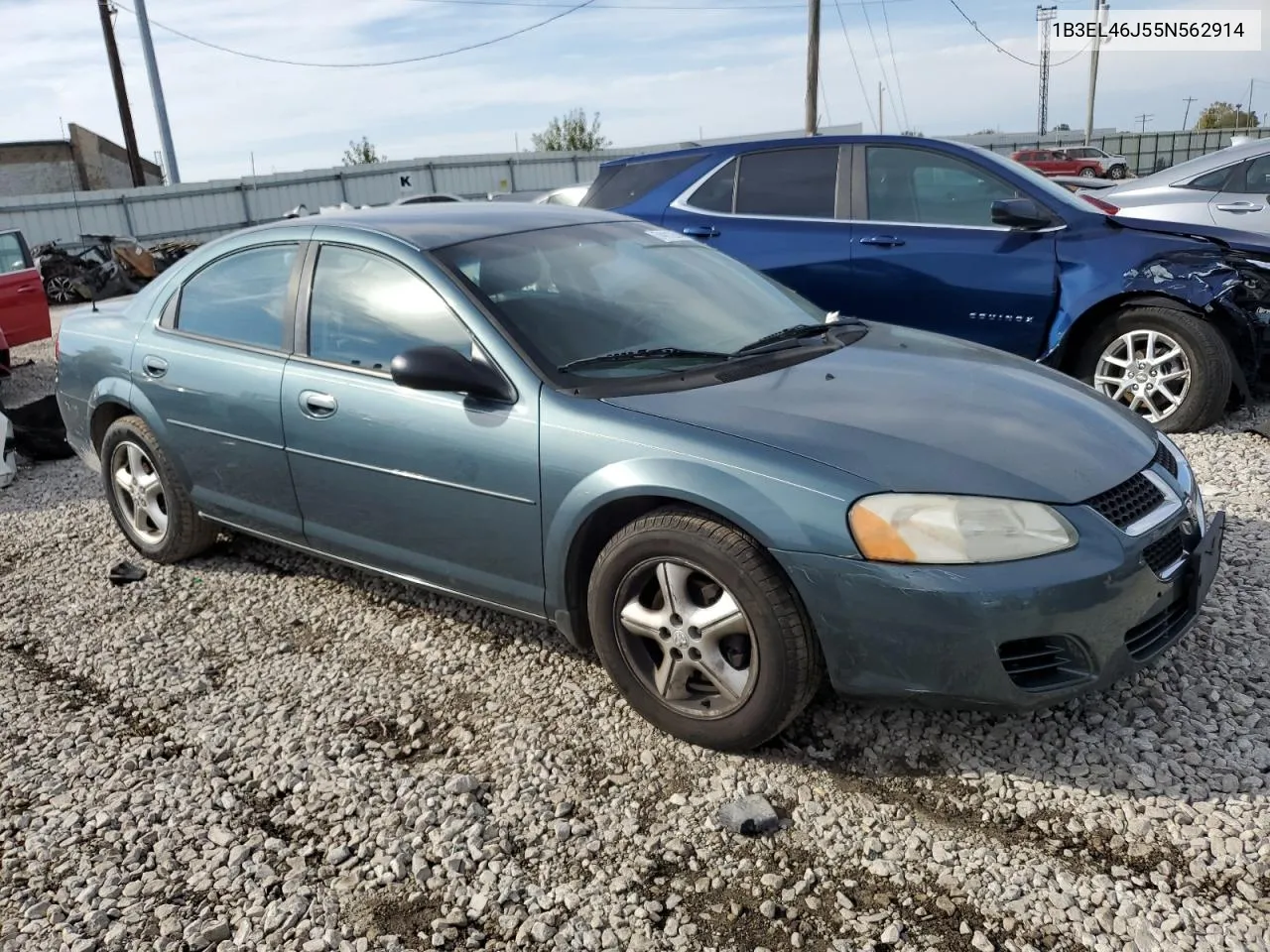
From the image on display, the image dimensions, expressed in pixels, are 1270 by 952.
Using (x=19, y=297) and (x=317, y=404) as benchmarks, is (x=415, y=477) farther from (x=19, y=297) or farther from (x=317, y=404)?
(x=19, y=297)

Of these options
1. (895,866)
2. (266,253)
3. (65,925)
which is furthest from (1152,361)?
(65,925)

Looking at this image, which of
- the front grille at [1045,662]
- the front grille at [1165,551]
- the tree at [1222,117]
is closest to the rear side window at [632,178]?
the front grille at [1165,551]

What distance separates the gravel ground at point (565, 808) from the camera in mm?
2404

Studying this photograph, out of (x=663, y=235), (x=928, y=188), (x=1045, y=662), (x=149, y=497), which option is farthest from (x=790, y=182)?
(x=1045, y=662)

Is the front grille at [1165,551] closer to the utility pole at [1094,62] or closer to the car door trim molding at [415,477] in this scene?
the car door trim molding at [415,477]

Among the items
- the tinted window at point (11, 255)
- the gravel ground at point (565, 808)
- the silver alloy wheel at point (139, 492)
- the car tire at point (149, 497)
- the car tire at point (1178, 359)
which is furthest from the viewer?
the tinted window at point (11, 255)

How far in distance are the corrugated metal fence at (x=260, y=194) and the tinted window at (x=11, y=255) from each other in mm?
12243

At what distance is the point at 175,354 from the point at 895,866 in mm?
3500

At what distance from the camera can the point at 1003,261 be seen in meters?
5.82

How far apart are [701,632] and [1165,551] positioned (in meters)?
1.29

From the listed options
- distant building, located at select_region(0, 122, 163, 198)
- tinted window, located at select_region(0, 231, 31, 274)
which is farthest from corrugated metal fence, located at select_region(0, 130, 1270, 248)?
tinted window, located at select_region(0, 231, 31, 274)

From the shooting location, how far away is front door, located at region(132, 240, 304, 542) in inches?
156

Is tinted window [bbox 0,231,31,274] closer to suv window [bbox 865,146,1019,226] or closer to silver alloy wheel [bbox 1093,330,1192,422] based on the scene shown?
suv window [bbox 865,146,1019,226]

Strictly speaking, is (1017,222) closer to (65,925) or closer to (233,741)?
(233,741)
